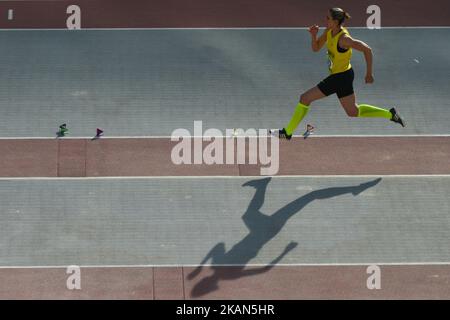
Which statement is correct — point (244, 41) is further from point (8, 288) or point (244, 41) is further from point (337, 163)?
point (8, 288)

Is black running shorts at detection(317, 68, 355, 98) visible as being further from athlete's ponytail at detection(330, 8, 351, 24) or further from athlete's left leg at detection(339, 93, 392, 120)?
athlete's ponytail at detection(330, 8, 351, 24)

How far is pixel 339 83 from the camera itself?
54.1 ft

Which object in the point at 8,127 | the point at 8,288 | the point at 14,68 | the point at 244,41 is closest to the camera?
the point at 8,288

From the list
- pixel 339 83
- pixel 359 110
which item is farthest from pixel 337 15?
pixel 359 110

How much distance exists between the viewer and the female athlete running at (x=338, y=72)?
15787mm

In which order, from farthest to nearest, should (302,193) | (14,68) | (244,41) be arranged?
(244,41) → (14,68) → (302,193)

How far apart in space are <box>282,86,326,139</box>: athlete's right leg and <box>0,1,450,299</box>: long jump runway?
30.3 inches

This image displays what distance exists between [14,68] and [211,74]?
13.1 feet

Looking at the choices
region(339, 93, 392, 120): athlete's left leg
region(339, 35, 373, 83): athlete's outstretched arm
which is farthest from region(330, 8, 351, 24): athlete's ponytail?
region(339, 93, 392, 120): athlete's left leg

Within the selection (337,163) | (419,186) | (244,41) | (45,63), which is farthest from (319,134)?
(45,63)

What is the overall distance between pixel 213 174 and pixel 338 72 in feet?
9.41

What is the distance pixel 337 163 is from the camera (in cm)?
1766

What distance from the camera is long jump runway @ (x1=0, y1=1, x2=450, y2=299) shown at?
50.0 feet

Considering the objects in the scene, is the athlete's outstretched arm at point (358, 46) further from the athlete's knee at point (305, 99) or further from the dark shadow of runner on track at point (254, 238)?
the dark shadow of runner on track at point (254, 238)
